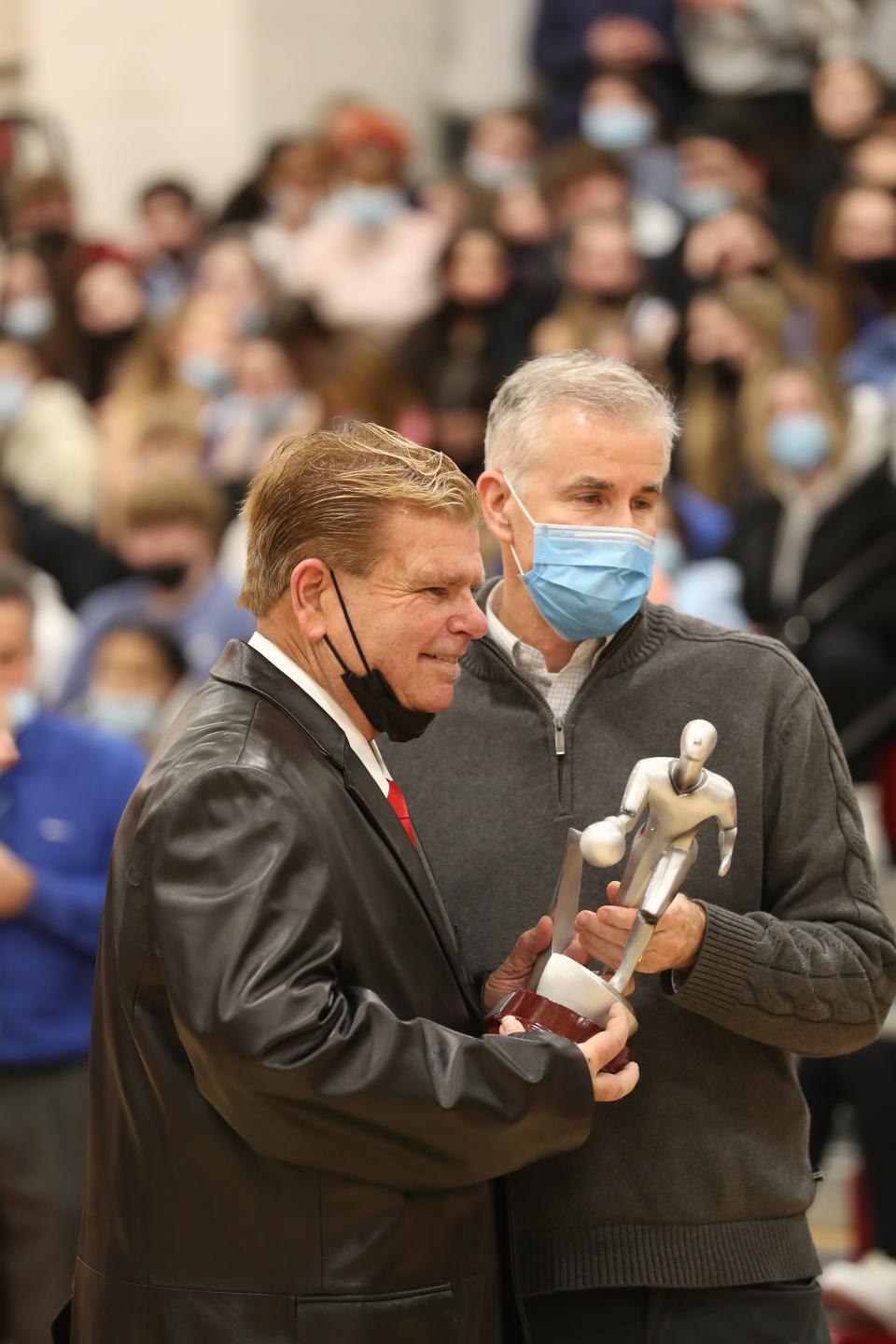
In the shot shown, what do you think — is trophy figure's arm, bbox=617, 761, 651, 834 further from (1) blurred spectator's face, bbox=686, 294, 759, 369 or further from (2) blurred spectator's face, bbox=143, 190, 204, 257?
(2) blurred spectator's face, bbox=143, 190, 204, 257

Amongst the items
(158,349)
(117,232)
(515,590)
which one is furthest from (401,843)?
(117,232)

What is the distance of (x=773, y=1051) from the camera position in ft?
8.73

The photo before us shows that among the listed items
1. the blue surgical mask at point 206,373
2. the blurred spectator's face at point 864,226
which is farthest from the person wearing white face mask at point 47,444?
the blurred spectator's face at point 864,226

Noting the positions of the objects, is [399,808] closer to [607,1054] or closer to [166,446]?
[607,1054]

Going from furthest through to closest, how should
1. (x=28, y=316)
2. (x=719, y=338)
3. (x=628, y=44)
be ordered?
(x=628, y=44) → (x=28, y=316) → (x=719, y=338)

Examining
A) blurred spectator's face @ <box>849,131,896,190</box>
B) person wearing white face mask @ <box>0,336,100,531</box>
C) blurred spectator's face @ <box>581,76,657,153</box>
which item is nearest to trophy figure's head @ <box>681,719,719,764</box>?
blurred spectator's face @ <box>849,131,896,190</box>

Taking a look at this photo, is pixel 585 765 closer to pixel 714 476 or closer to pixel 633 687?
pixel 633 687

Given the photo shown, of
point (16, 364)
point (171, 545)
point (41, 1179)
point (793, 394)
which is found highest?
point (793, 394)

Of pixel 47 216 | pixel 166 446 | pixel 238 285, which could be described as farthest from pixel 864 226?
pixel 47 216

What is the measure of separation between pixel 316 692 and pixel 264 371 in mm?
5913

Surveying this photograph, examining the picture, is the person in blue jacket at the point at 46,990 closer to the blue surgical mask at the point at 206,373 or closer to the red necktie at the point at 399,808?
the red necktie at the point at 399,808

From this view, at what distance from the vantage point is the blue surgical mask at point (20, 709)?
4.55m

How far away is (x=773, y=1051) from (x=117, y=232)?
31.9 ft

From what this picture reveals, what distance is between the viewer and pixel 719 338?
7.03m
